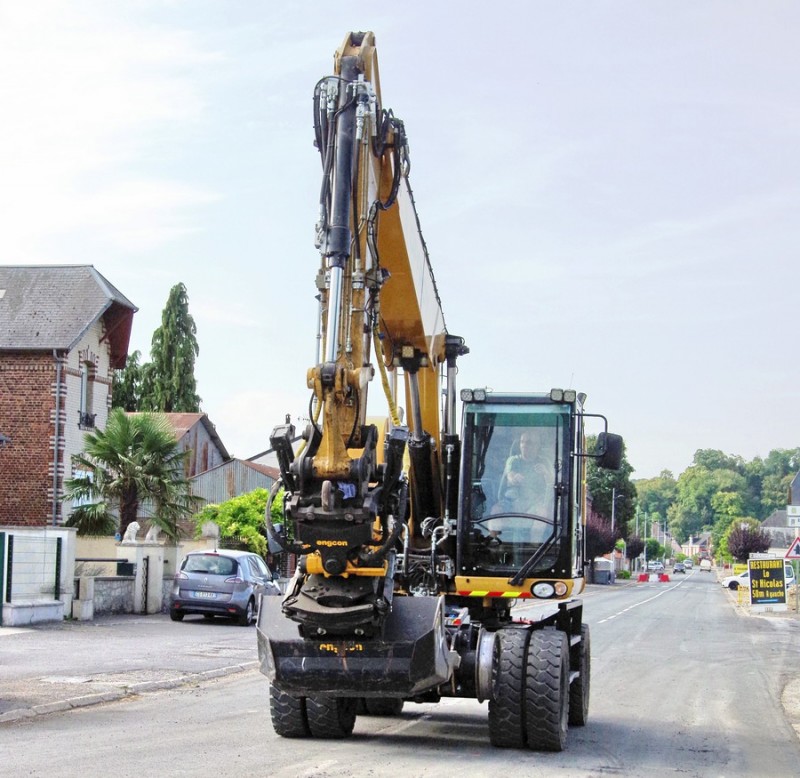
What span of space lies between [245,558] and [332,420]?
19232mm

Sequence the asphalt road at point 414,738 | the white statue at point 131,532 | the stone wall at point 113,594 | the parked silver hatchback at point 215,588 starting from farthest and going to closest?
the white statue at point 131,532, the stone wall at point 113,594, the parked silver hatchback at point 215,588, the asphalt road at point 414,738

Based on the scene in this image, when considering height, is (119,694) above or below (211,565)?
below

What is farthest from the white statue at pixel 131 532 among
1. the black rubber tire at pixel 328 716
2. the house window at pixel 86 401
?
the black rubber tire at pixel 328 716

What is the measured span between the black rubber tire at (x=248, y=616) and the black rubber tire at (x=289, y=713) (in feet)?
51.8

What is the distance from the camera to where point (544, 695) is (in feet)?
34.7

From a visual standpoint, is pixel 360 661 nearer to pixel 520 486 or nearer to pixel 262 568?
pixel 520 486

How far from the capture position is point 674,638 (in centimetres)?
3066

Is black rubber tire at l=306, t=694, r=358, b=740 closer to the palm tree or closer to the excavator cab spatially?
the excavator cab

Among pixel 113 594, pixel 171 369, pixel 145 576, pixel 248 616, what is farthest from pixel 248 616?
pixel 171 369

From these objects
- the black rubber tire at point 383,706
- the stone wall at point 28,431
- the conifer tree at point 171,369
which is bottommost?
the black rubber tire at point 383,706

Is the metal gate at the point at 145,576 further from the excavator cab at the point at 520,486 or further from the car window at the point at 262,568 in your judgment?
the excavator cab at the point at 520,486

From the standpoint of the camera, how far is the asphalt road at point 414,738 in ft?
31.2

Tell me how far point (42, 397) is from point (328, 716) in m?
30.4

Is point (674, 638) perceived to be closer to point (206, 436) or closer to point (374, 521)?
point (374, 521)
